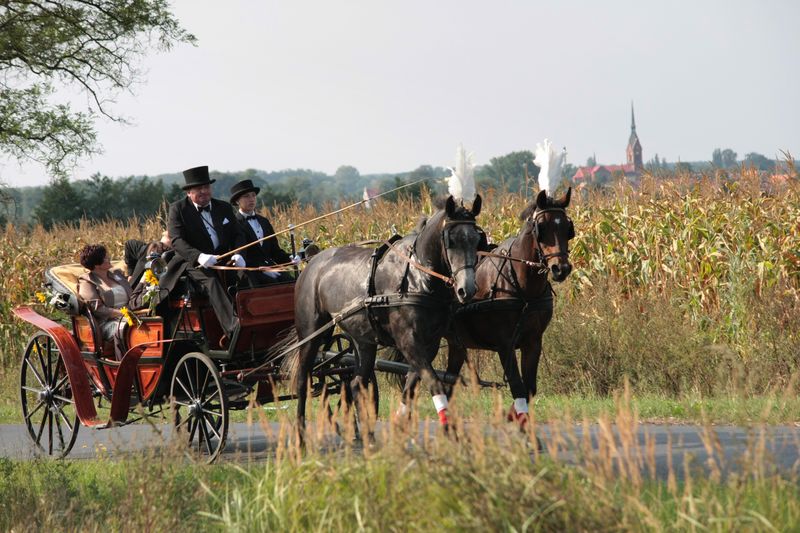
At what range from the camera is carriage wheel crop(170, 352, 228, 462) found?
356 inches

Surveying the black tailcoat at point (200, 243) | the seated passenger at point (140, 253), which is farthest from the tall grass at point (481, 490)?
the seated passenger at point (140, 253)

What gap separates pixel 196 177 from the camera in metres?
10.2

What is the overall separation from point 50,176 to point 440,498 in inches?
975

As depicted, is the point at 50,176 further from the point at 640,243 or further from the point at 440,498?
the point at 440,498

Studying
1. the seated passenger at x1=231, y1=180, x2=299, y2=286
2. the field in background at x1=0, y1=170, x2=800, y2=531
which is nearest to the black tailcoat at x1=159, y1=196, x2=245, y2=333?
the seated passenger at x1=231, y1=180, x2=299, y2=286

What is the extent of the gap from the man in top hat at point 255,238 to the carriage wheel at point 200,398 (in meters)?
0.96

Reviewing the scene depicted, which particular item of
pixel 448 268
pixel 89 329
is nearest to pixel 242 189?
pixel 89 329

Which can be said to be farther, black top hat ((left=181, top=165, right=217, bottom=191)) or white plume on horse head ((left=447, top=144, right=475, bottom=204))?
black top hat ((left=181, top=165, right=217, bottom=191))

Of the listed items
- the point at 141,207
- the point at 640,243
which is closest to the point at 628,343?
the point at 640,243

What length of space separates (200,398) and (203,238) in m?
1.56

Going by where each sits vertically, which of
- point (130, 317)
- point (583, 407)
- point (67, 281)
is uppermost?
point (67, 281)

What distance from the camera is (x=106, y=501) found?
24.4 feet

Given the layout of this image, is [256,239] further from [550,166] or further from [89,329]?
[550,166]

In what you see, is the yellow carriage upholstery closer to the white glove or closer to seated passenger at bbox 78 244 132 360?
seated passenger at bbox 78 244 132 360
